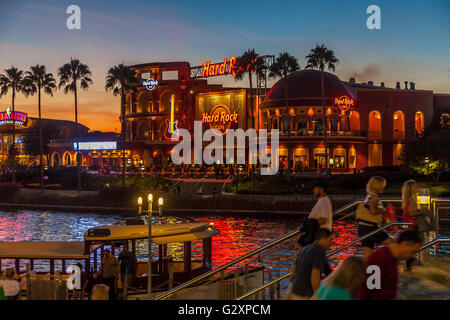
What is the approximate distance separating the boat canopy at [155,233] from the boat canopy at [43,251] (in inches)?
26.4

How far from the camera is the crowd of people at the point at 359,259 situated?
6.19 m

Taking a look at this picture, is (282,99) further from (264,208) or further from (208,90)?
(264,208)

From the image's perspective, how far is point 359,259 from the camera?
6.28 metres

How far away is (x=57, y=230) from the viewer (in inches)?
1996

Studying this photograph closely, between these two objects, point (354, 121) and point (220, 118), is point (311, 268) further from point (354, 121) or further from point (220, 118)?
point (220, 118)

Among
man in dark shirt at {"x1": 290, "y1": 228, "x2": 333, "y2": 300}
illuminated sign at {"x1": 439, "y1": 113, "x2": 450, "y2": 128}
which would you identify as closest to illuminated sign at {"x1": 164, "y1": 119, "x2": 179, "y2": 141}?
illuminated sign at {"x1": 439, "y1": 113, "x2": 450, "y2": 128}

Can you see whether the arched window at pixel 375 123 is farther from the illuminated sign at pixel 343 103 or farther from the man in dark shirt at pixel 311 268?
the man in dark shirt at pixel 311 268

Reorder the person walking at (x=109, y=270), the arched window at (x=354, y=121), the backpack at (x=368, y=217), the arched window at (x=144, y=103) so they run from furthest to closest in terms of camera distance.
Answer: the arched window at (x=144, y=103), the arched window at (x=354, y=121), the person walking at (x=109, y=270), the backpack at (x=368, y=217)

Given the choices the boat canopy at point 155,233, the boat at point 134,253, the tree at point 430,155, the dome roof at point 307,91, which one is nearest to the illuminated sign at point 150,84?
the dome roof at point 307,91

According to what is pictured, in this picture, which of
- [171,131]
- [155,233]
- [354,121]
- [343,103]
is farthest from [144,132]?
[155,233]

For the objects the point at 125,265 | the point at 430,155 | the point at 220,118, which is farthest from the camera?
the point at 220,118

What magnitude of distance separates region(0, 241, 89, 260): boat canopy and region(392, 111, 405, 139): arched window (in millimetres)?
79826

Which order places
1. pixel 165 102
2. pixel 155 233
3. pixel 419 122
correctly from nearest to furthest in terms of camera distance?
pixel 155 233 → pixel 419 122 → pixel 165 102

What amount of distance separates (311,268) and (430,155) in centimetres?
6167
